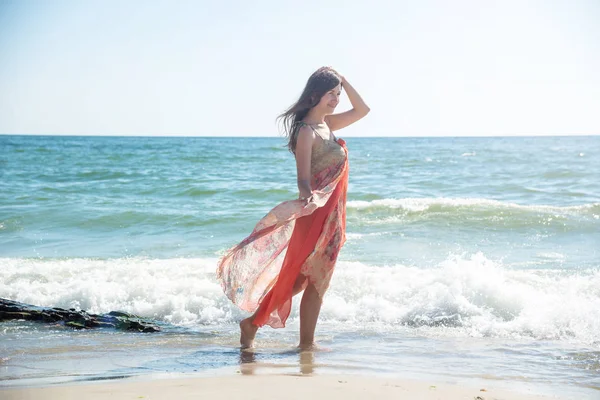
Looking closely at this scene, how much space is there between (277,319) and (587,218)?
346 inches

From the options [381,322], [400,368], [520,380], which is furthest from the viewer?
[381,322]

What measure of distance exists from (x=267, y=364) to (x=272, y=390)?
83cm

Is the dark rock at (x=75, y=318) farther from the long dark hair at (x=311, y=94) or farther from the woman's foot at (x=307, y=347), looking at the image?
the long dark hair at (x=311, y=94)

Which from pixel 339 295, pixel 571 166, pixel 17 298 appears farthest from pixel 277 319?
pixel 571 166

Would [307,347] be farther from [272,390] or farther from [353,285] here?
[353,285]

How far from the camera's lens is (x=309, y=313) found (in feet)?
15.3

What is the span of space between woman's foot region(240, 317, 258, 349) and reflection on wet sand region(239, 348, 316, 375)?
0.29ft

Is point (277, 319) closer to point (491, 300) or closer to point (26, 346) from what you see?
point (26, 346)

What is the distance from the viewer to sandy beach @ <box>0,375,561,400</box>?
3.24 meters

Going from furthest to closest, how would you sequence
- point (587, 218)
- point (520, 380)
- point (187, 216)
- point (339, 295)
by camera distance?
1. point (187, 216)
2. point (587, 218)
3. point (339, 295)
4. point (520, 380)

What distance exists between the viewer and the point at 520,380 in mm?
3912

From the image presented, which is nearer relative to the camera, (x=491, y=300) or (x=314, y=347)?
(x=314, y=347)

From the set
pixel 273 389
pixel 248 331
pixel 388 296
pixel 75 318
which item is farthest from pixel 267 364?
pixel 388 296

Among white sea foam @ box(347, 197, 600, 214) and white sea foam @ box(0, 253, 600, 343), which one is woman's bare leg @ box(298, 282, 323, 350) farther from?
white sea foam @ box(347, 197, 600, 214)
